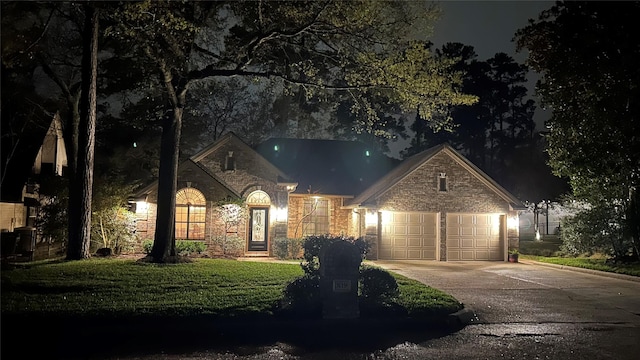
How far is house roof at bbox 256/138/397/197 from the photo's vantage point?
82.4 ft

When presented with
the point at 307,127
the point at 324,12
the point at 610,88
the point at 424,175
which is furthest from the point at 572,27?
the point at 307,127

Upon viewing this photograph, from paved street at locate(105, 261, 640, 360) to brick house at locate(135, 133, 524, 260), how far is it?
20.8 feet

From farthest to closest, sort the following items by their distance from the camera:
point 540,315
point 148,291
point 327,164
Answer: point 327,164
point 148,291
point 540,315

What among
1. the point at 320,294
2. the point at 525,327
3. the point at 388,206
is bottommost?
the point at 525,327

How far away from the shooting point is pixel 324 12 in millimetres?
14422

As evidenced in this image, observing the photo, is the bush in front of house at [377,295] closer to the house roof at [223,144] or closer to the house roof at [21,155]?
the house roof at [223,144]

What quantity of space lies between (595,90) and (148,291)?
51.5ft

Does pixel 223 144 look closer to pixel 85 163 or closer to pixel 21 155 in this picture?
pixel 85 163

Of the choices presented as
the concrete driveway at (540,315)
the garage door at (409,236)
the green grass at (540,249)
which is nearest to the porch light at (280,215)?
the garage door at (409,236)

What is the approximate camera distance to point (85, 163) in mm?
14836

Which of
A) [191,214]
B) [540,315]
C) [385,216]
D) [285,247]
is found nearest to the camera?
[540,315]

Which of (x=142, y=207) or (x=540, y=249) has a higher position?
(x=142, y=207)

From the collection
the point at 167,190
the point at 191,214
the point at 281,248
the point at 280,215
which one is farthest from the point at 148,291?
the point at 280,215

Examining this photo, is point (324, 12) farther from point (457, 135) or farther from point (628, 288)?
point (457, 135)
